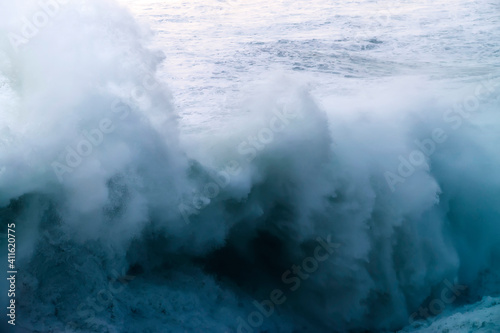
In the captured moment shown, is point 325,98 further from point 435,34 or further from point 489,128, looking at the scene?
point 435,34

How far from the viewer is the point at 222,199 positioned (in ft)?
20.7

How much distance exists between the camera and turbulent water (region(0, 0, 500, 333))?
5316 millimetres

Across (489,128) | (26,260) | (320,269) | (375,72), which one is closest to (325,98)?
(375,72)

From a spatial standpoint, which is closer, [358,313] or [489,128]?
[358,313]

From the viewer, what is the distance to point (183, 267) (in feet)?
19.5

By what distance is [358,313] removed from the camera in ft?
19.9

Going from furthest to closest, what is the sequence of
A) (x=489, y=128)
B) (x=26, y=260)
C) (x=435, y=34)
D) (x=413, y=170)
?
(x=435, y=34) → (x=489, y=128) → (x=413, y=170) → (x=26, y=260)

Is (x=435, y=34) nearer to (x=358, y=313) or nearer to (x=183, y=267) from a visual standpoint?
(x=358, y=313)

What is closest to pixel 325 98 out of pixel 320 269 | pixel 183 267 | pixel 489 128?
pixel 489 128

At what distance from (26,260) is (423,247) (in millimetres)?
5503

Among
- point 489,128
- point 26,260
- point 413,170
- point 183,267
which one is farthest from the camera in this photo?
point 489,128

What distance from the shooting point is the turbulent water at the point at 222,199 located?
5.32 meters

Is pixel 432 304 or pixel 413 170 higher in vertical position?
pixel 413 170

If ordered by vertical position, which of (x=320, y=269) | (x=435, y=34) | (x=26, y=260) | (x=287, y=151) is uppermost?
(x=435, y=34)
